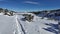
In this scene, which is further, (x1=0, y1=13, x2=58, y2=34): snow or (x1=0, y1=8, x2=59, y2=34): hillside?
(x1=0, y1=8, x2=59, y2=34): hillside

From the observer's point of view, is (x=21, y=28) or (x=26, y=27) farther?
(x=26, y=27)

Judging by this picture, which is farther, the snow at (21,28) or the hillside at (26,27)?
the hillside at (26,27)
